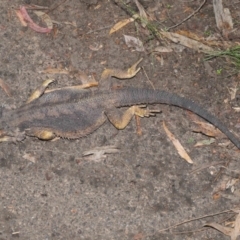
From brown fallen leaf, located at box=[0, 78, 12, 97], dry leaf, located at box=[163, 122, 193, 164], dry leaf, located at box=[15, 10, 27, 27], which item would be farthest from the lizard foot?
dry leaf, located at box=[15, 10, 27, 27]

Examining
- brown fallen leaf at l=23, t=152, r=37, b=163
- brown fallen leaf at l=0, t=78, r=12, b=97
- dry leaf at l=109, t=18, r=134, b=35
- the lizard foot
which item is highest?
dry leaf at l=109, t=18, r=134, b=35

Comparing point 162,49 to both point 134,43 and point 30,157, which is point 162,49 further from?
point 30,157

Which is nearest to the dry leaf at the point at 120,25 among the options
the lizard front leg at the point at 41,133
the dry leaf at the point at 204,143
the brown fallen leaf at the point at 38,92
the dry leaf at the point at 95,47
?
the dry leaf at the point at 95,47

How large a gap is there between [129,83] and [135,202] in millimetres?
1438

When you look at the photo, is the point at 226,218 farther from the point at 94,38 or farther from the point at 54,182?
the point at 94,38

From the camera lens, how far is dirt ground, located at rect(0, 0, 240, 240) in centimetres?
623

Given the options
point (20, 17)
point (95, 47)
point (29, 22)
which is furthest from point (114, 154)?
point (20, 17)

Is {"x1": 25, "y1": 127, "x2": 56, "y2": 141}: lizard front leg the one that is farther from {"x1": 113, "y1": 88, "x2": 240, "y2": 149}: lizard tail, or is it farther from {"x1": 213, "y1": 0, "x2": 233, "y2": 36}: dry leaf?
{"x1": 213, "y1": 0, "x2": 233, "y2": 36}: dry leaf

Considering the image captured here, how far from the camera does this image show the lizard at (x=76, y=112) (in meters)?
6.39

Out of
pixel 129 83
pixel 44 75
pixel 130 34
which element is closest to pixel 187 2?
pixel 130 34

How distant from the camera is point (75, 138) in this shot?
6.55 m

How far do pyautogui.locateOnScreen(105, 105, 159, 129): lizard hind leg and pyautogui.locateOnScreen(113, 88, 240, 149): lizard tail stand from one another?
5.5 inches

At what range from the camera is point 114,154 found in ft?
21.4

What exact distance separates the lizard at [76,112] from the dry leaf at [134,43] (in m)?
0.77
